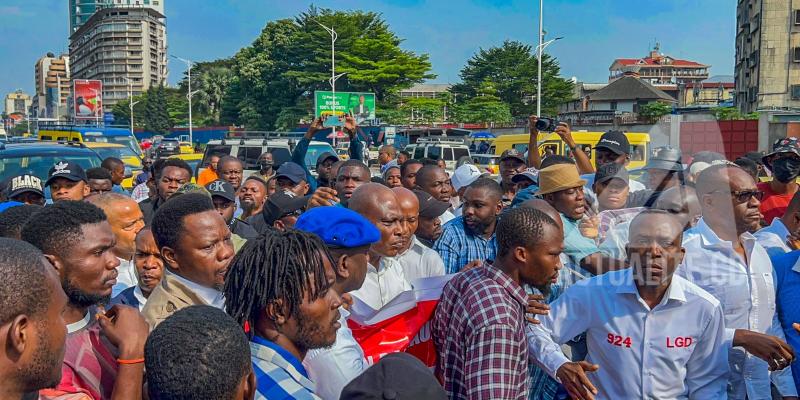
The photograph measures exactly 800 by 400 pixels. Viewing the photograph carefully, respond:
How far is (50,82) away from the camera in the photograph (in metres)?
165

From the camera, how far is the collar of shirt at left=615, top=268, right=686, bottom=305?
3.06 m

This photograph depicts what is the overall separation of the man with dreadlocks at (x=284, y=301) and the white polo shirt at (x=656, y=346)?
1206mm

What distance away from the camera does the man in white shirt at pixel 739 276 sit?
3191 mm

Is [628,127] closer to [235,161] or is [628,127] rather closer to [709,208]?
[235,161]

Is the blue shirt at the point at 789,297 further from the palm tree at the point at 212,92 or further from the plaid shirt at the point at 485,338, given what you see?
the palm tree at the point at 212,92

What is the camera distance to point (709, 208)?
12.7ft

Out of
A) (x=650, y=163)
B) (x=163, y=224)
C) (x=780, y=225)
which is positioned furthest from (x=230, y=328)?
(x=650, y=163)

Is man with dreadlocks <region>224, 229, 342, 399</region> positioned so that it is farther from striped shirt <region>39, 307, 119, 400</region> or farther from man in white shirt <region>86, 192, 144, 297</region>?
man in white shirt <region>86, 192, 144, 297</region>

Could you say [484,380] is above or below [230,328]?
below

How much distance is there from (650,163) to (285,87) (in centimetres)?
5191

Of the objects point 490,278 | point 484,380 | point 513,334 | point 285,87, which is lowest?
point 484,380

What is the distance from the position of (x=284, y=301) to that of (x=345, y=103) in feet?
139

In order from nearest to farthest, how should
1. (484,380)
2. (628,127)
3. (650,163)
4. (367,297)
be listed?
1. (484,380)
2. (367,297)
3. (650,163)
4. (628,127)

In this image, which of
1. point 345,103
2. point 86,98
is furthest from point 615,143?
point 86,98
